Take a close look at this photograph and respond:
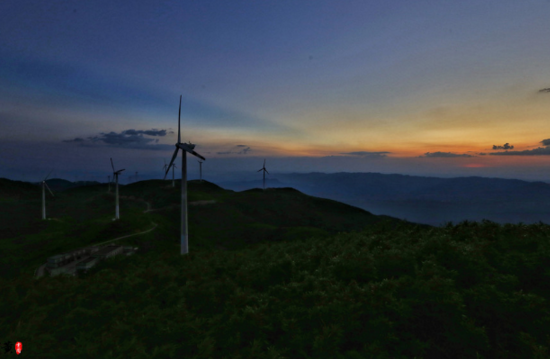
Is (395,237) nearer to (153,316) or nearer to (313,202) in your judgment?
(153,316)

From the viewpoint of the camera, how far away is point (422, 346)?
11586 millimetres

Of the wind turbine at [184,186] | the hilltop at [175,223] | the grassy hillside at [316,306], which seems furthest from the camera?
the hilltop at [175,223]

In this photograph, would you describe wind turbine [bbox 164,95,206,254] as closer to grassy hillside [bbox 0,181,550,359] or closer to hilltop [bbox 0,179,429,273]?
grassy hillside [bbox 0,181,550,359]

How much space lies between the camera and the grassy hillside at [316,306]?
12.1 meters

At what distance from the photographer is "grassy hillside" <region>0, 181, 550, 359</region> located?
12070mm

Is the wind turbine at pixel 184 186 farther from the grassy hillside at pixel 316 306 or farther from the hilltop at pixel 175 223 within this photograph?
the hilltop at pixel 175 223

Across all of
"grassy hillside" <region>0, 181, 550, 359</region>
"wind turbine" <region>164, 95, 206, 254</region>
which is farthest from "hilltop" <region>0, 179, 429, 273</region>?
"wind turbine" <region>164, 95, 206, 254</region>

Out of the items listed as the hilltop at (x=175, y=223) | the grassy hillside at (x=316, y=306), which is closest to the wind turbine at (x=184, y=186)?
the grassy hillside at (x=316, y=306)

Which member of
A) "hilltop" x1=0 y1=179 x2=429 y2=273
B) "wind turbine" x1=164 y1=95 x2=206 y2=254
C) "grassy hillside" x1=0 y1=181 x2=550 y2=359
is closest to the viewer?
"grassy hillside" x1=0 y1=181 x2=550 y2=359

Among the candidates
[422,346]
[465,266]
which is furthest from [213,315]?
[465,266]

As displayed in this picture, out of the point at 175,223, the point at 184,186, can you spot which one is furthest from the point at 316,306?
the point at 175,223

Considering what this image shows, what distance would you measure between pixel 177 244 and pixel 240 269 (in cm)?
6135

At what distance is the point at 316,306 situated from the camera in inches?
573

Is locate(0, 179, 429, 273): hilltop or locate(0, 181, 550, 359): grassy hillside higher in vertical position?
locate(0, 181, 550, 359): grassy hillside
